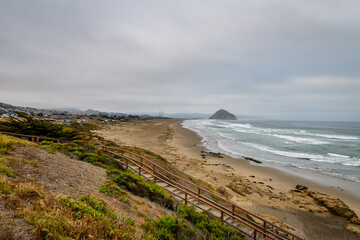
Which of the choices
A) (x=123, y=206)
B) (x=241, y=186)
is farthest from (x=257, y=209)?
(x=123, y=206)

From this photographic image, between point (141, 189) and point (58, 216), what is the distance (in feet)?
13.6

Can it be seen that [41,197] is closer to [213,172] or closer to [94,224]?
[94,224]

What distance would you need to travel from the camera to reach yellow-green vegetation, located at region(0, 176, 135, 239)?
3000 millimetres

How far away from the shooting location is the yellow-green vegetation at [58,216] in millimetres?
3000

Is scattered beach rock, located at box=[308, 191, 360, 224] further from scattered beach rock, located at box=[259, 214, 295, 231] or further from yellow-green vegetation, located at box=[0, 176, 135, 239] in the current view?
yellow-green vegetation, located at box=[0, 176, 135, 239]

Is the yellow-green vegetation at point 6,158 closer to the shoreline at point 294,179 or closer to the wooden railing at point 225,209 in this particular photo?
the wooden railing at point 225,209

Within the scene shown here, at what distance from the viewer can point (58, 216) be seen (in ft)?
10.8

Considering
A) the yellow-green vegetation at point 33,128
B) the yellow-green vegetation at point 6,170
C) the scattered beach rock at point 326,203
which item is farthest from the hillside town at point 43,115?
the scattered beach rock at point 326,203

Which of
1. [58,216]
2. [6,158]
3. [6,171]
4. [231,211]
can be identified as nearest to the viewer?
[58,216]

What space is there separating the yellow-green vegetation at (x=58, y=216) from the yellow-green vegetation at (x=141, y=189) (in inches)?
103

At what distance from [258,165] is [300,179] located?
178 inches

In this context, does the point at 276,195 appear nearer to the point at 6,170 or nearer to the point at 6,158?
the point at 6,170

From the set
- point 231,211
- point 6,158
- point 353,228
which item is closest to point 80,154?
point 6,158

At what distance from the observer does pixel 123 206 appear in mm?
5363
